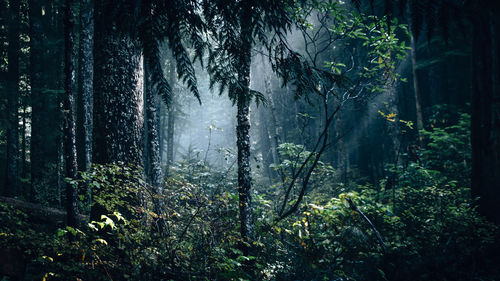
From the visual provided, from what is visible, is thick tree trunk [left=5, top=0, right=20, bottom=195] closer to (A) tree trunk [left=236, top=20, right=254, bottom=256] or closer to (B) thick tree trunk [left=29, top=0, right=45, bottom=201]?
(B) thick tree trunk [left=29, top=0, right=45, bottom=201]

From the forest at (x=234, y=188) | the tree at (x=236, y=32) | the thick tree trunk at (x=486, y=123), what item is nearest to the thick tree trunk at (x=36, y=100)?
the forest at (x=234, y=188)

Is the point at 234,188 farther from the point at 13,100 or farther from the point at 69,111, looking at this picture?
the point at 13,100

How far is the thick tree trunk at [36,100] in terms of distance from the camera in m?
10.6

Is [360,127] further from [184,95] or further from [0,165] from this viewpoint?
[0,165]

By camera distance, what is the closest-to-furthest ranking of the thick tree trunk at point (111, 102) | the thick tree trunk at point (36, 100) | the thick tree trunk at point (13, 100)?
the thick tree trunk at point (111, 102) < the thick tree trunk at point (36, 100) < the thick tree trunk at point (13, 100)

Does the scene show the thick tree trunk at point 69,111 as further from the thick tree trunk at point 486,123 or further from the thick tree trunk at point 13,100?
the thick tree trunk at point 13,100

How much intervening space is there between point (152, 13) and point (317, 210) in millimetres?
4590

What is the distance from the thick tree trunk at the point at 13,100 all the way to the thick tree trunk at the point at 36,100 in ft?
6.18

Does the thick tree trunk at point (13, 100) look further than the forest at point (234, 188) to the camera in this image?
Yes

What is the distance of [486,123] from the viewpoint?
521cm

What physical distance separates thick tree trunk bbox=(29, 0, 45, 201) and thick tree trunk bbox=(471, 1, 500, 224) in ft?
52.7

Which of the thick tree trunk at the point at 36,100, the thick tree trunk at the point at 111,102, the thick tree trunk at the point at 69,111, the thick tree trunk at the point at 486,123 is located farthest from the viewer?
the thick tree trunk at the point at 36,100

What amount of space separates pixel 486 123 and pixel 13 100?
19906mm

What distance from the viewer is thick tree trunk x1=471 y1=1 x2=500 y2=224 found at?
498 centimetres
